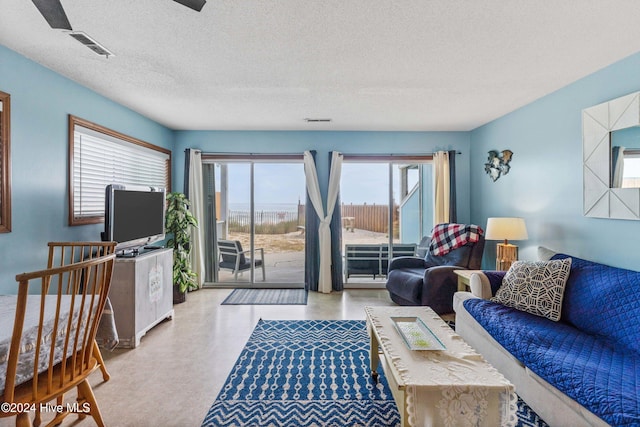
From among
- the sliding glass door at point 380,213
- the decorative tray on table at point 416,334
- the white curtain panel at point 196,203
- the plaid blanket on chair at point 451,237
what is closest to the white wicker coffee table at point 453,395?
the decorative tray on table at point 416,334

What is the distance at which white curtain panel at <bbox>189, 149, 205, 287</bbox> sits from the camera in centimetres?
486

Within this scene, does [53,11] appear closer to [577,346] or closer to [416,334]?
[416,334]

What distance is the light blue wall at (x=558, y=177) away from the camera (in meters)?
2.50

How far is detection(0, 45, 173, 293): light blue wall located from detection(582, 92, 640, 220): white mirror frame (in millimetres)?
4563

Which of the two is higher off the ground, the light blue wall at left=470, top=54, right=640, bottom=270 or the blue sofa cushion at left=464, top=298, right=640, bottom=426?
the light blue wall at left=470, top=54, right=640, bottom=270

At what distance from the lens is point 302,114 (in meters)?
4.04

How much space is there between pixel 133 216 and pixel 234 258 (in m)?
1.99

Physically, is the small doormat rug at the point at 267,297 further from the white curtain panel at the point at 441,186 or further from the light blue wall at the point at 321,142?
the white curtain panel at the point at 441,186

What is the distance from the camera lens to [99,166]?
132 inches

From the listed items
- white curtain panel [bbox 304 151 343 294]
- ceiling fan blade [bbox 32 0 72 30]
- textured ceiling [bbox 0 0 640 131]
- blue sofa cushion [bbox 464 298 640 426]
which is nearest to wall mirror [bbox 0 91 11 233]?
textured ceiling [bbox 0 0 640 131]

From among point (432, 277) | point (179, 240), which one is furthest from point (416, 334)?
point (179, 240)

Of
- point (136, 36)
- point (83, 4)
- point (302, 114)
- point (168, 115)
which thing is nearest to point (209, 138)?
point (168, 115)

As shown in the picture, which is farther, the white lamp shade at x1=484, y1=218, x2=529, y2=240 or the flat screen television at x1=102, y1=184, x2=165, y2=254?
the white lamp shade at x1=484, y1=218, x2=529, y2=240

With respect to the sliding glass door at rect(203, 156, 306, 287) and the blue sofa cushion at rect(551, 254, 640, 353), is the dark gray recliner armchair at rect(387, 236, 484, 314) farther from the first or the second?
the sliding glass door at rect(203, 156, 306, 287)
